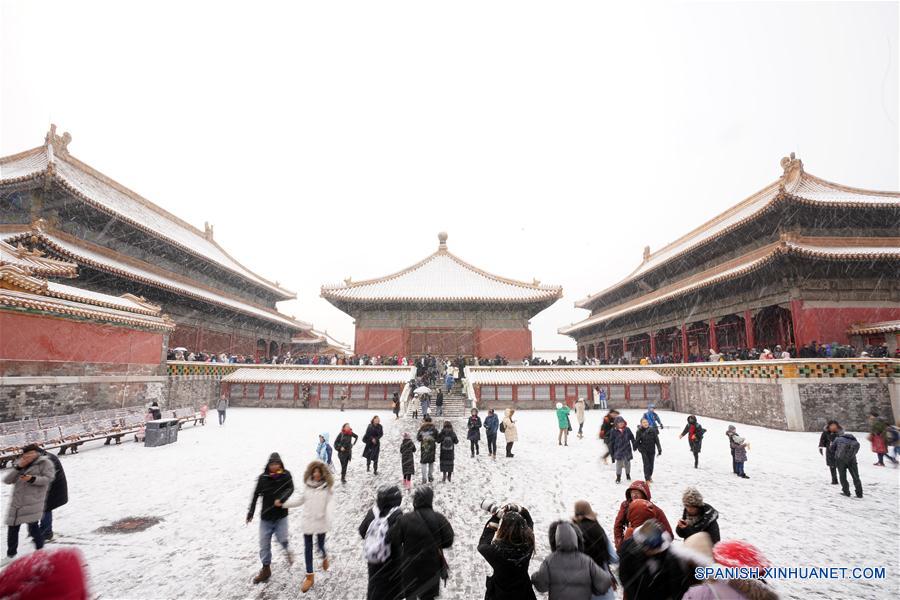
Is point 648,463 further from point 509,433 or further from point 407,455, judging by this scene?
point 407,455

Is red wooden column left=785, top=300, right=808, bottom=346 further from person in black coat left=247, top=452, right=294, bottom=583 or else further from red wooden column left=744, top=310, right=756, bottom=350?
person in black coat left=247, top=452, right=294, bottom=583

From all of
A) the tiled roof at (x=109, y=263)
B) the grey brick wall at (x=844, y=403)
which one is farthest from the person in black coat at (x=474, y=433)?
the tiled roof at (x=109, y=263)

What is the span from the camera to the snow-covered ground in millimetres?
4871

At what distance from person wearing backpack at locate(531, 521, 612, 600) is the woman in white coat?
107 inches

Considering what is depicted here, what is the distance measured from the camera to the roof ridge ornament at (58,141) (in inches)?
816

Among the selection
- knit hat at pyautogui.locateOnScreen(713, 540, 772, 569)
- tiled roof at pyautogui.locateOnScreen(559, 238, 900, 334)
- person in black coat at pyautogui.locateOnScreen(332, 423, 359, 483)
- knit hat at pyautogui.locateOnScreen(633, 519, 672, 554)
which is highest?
tiled roof at pyautogui.locateOnScreen(559, 238, 900, 334)

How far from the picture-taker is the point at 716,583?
6.98 ft

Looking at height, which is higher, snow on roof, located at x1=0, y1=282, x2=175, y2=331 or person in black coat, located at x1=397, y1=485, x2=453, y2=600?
snow on roof, located at x1=0, y1=282, x2=175, y2=331

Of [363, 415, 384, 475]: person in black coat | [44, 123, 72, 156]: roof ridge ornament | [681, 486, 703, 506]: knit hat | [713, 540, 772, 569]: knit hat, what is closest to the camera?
[713, 540, 772, 569]: knit hat

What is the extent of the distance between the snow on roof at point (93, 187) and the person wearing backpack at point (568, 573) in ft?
73.4

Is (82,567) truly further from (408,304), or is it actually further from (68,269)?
(408,304)

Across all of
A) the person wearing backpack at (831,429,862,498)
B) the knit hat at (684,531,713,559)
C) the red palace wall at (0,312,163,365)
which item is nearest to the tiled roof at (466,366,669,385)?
the person wearing backpack at (831,429,862,498)

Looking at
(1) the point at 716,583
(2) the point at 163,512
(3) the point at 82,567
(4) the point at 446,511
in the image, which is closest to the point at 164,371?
(2) the point at 163,512

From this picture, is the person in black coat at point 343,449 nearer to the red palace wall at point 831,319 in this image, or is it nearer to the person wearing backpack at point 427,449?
the person wearing backpack at point 427,449
